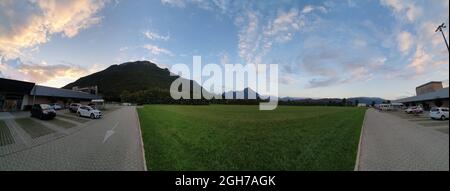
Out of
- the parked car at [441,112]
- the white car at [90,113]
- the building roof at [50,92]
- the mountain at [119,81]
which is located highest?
the mountain at [119,81]

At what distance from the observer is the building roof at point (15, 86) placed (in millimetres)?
35750

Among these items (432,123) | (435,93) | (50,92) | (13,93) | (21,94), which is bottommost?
(432,123)

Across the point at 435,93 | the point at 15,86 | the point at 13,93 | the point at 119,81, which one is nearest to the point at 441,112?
the point at 435,93

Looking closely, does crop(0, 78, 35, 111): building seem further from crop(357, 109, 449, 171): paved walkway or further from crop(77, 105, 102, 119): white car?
crop(357, 109, 449, 171): paved walkway

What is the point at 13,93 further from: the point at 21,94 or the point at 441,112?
the point at 441,112

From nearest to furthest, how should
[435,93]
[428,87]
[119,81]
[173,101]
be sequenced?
[435,93]
[428,87]
[173,101]
[119,81]

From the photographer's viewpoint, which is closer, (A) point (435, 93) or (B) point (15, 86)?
(A) point (435, 93)

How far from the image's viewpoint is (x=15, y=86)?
37.7 m

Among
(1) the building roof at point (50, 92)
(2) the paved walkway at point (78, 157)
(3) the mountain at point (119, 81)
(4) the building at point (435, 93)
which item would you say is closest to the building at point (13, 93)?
(1) the building roof at point (50, 92)

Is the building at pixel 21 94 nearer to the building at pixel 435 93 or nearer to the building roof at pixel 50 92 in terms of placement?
the building roof at pixel 50 92

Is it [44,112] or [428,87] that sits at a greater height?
[428,87]

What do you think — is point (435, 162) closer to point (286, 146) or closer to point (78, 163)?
point (286, 146)

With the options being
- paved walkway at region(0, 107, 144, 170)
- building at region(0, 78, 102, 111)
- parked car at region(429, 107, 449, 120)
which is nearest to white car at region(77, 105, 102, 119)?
paved walkway at region(0, 107, 144, 170)
